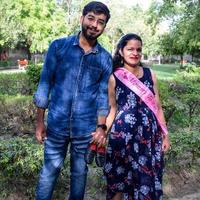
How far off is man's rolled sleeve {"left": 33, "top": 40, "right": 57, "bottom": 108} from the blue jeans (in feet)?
0.91

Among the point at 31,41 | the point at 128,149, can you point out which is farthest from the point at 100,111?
the point at 31,41

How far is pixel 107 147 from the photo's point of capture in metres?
3.61

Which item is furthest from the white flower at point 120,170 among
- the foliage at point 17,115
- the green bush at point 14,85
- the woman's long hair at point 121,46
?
the green bush at point 14,85

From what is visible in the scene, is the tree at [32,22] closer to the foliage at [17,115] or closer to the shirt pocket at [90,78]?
the foliage at [17,115]

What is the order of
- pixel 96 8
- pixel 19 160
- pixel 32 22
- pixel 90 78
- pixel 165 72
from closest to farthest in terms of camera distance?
pixel 96 8 → pixel 90 78 → pixel 19 160 → pixel 32 22 → pixel 165 72

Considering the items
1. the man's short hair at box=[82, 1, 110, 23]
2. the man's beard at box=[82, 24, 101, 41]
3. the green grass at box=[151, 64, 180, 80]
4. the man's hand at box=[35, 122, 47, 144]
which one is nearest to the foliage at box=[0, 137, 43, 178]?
the man's hand at box=[35, 122, 47, 144]

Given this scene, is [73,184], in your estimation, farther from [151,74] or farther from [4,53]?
[4,53]

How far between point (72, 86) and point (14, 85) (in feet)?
30.2

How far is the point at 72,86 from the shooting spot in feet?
10.7

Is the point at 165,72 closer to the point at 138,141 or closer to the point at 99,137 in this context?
the point at 138,141

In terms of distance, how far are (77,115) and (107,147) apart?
0.49 meters

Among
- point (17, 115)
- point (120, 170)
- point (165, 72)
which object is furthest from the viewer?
point (165, 72)

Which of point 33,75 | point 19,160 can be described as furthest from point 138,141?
point 33,75

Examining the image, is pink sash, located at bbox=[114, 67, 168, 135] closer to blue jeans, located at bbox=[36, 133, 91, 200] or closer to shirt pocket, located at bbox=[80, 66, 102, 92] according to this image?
shirt pocket, located at bbox=[80, 66, 102, 92]
